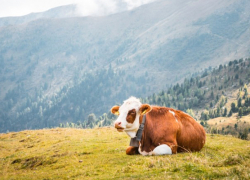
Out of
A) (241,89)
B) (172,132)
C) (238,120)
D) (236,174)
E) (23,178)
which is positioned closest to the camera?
(236,174)

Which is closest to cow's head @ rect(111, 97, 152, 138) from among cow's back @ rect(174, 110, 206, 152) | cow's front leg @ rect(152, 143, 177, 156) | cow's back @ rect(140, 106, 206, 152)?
cow's back @ rect(140, 106, 206, 152)

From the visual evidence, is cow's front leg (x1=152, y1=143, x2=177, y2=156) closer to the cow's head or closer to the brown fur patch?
the cow's head

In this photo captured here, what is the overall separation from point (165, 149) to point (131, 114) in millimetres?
2563

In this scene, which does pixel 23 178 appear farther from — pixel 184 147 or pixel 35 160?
pixel 184 147

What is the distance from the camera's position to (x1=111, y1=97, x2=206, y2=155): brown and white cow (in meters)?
13.6

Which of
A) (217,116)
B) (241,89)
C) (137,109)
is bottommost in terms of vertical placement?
(217,116)

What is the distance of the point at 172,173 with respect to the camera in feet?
29.8

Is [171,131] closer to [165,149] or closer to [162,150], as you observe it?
[165,149]

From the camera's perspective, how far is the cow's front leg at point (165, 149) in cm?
1331

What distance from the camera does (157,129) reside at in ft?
46.0

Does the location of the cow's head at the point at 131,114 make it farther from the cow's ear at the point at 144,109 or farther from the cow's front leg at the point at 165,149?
the cow's front leg at the point at 165,149

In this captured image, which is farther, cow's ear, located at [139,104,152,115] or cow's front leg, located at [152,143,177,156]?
cow's ear, located at [139,104,152,115]

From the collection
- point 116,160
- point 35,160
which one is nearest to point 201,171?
point 116,160

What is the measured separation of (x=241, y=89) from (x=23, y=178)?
207 meters
